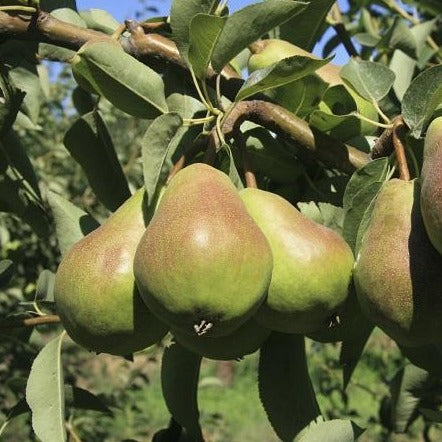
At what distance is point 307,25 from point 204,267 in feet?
2.10

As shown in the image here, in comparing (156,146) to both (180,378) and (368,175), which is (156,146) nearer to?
(368,175)

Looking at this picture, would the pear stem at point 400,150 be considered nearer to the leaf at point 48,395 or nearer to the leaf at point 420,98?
the leaf at point 420,98

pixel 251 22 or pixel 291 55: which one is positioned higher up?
pixel 251 22

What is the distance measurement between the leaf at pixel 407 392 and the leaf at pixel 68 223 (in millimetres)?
749

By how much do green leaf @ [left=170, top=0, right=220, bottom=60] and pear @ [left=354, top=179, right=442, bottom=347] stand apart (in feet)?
1.12

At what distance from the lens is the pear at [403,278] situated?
75 centimetres

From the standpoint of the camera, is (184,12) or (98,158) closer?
(184,12)

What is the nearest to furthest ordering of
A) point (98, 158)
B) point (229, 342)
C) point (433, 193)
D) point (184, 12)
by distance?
1. point (433, 193)
2. point (229, 342)
3. point (184, 12)
4. point (98, 158)

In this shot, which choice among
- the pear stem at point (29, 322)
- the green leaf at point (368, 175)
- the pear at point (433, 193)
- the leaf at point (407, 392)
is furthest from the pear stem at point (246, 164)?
the leaf at point (407, 392)

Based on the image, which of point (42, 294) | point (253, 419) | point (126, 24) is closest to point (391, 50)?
point (126, 24)

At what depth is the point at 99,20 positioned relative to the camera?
1303 mm

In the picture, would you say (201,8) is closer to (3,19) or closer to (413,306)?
(3,19)

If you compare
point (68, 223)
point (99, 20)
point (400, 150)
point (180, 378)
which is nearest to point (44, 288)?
point (68, 223)

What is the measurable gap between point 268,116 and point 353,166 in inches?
4.7
